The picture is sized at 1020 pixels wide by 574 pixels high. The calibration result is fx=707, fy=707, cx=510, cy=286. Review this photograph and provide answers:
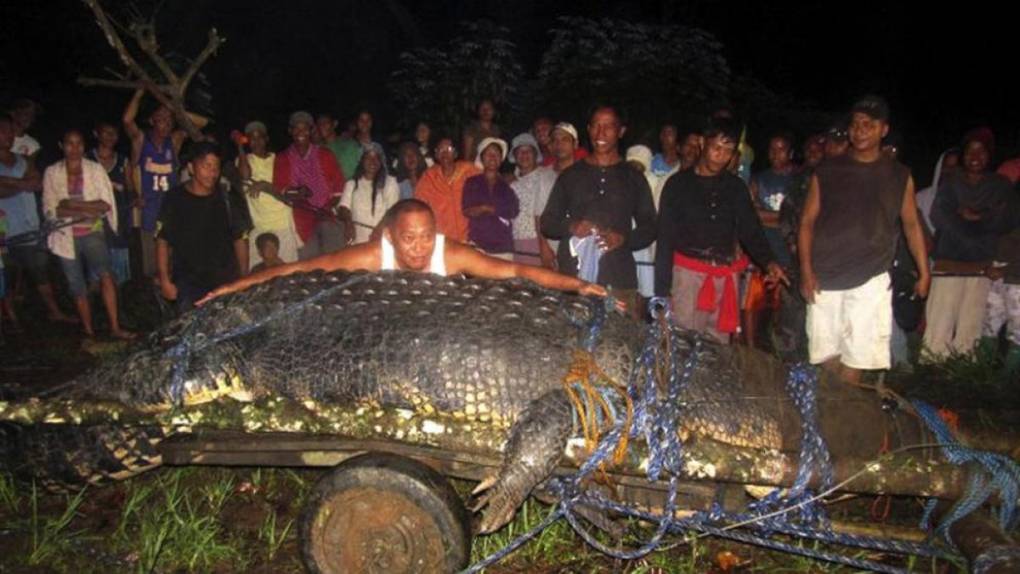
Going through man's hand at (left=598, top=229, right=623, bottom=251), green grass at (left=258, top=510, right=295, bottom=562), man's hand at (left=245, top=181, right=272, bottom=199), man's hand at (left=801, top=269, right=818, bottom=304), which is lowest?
green grass at (left=258, top=510, right=295, bottom=562)

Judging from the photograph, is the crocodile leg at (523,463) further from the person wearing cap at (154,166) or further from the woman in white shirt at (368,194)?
the person wearing cap at (154,166)

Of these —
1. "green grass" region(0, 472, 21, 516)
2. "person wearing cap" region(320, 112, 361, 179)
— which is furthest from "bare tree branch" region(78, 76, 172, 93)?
"green grass" region(0, 472, 21, 516)

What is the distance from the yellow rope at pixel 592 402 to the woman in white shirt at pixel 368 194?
4129 millimetres

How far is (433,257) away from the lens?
3.87 meters

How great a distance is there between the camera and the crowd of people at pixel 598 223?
4.19 m

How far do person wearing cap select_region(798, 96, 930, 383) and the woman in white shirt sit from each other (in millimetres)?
3852

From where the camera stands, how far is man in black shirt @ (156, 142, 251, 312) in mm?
5012

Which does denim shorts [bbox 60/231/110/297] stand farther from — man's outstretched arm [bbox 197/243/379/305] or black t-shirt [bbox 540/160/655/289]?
black t-shirt [bbox 540/160/655/289]

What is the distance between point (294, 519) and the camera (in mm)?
A: 3654

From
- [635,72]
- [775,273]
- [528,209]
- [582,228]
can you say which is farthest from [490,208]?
[635,72]

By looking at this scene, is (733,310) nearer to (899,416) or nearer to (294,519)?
(899,416)

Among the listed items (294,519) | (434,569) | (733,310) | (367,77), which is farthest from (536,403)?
(367,77)

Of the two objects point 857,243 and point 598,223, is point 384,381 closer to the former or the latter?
point 598,223

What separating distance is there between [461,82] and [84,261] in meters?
10.2
